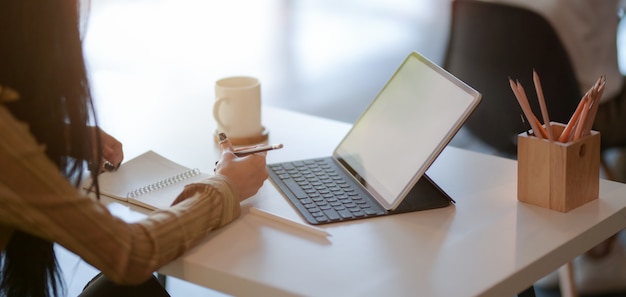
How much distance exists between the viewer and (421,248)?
116 centimetres

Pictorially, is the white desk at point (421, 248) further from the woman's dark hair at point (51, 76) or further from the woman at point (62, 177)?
the woman's dark hair at point (51, 76)

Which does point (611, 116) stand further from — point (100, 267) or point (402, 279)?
point (100, 267)

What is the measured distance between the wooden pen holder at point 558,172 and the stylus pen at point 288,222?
0.34 meters

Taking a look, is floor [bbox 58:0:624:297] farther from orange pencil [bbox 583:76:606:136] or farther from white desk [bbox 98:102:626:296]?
orange pencil [bbox 583:76:606:136]

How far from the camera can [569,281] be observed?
1.88 m

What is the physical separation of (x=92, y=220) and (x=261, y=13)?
8.33 ft

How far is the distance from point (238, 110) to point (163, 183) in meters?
0.28

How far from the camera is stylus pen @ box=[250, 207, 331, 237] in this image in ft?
3.95

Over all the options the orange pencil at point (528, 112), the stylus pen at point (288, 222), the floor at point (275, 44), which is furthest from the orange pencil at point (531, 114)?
the floor at point (275, 44)

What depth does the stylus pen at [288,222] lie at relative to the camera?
3.95 ft

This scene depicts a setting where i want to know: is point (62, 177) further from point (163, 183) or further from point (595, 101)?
point (595, 101)

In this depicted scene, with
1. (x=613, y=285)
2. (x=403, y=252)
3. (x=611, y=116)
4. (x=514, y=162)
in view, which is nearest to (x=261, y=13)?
(x=611, y=116)

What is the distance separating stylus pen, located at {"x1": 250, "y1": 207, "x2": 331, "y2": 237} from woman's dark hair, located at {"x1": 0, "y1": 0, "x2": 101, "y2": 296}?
262 millimetres

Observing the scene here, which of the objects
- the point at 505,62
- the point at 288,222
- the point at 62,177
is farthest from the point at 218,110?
the point at 505,62
